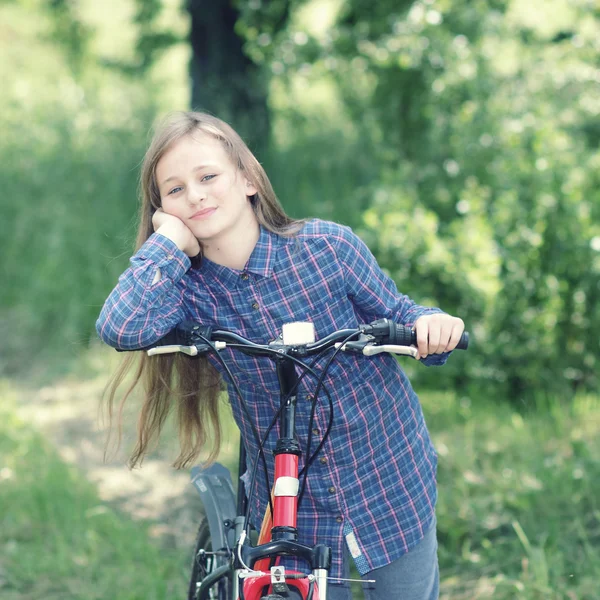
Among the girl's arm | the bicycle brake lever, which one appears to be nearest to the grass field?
the girl's arm

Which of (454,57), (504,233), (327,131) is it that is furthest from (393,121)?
(327,131)

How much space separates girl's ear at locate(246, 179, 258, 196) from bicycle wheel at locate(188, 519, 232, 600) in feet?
3.71

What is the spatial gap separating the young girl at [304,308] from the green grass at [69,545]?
4.92ft

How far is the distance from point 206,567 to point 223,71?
532cm

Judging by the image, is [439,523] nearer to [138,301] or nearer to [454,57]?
[138,301]

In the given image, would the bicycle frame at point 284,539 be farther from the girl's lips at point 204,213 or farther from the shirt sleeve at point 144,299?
the girl's lips at point 204,213

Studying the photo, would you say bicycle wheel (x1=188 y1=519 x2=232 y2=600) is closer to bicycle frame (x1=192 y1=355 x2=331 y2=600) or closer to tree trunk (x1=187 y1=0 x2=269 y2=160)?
bicycle frame (x1=192 y1=355 x2=331 y2=600)

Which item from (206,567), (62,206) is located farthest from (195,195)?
(62,206)

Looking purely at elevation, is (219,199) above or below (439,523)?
above

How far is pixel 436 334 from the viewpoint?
2.11m

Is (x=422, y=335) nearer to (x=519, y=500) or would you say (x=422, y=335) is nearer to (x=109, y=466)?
(x=519, y=500)

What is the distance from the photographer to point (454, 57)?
5.39 m

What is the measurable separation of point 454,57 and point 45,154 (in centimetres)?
428

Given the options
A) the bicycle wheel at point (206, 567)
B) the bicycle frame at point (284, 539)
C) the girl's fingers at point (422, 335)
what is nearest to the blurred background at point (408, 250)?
the bicycle wheel at point (206, 567)
